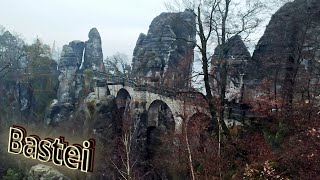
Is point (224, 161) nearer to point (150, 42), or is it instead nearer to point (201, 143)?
point (201, 143)

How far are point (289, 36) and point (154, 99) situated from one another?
12.1 meters

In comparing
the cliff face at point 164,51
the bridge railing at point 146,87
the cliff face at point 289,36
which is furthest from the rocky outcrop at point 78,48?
the cliff face at point 289,36

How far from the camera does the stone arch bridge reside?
21453 millimetres

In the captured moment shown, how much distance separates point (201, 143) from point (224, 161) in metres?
2.88

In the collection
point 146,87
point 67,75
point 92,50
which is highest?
point 92,50

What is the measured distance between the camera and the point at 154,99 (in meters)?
28.3

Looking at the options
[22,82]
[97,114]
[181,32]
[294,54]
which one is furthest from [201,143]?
[22,82]

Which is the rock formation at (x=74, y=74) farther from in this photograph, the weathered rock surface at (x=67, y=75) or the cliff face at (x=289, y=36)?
the cliff face at (x=289, y=36)

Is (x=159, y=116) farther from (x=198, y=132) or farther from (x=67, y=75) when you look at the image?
(x=67, y=75)

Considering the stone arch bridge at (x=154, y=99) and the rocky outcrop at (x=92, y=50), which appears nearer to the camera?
the stone arch bridge at (x=154, y=99)

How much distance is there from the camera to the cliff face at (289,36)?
17281 mm

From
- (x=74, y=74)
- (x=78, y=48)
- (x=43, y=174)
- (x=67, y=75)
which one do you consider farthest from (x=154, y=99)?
(x=78, y=48)

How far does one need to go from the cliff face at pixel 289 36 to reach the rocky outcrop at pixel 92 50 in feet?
87.1

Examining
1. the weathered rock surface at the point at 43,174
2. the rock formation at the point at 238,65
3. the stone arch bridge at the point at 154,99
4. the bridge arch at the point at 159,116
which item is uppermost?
the rock formation at the point at 238,65
